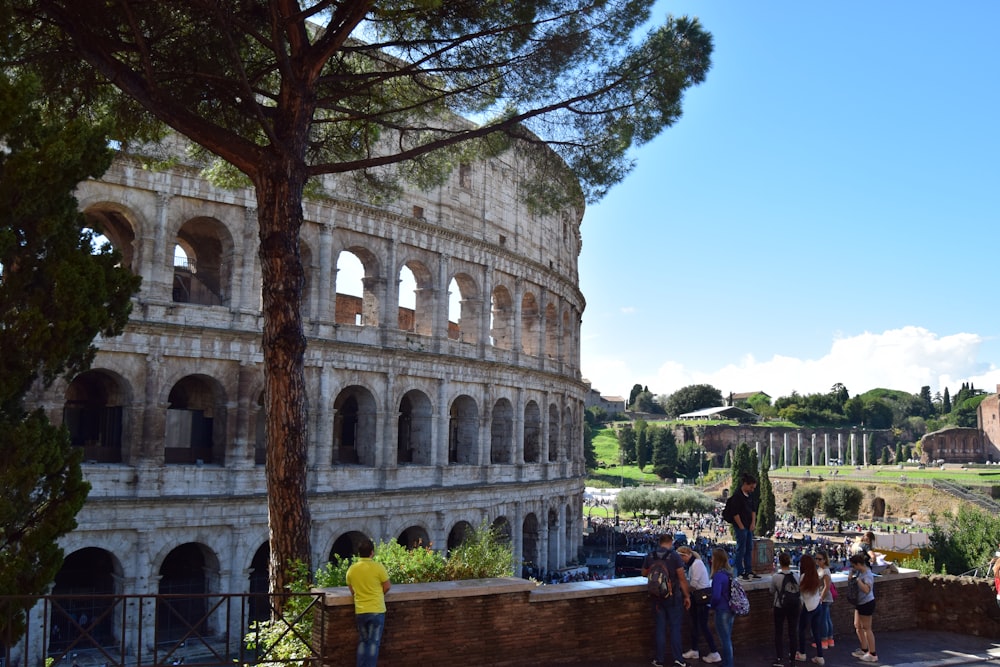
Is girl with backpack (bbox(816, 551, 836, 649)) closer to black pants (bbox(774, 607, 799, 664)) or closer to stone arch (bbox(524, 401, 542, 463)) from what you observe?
black pants (bbox(774, 607, 799, 664))

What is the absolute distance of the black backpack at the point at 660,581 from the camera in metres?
8.18

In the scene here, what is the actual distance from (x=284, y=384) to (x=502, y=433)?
54.2 feet

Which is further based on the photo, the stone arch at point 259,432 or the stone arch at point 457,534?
the stone arch at point 457,534

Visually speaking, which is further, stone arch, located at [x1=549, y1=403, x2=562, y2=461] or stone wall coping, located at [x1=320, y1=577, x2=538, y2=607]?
stone arch, located at [x1=549, y1=403, x2=562, y2=461]

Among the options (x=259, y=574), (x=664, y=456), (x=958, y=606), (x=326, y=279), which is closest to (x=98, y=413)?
(x=259, y=574)

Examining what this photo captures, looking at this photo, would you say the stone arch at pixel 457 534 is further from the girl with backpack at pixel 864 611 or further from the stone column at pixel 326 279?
the girl with backpack at pixel 864 611

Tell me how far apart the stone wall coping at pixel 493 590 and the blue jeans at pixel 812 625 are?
720 mm

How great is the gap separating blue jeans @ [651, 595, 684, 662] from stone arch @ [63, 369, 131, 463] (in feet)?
41.9

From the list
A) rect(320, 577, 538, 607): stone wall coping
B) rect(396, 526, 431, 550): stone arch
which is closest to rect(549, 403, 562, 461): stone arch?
rect(396, 526, 431, 550): stone arch

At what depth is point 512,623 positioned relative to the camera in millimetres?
7918

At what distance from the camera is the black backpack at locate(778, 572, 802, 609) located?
28.1ft

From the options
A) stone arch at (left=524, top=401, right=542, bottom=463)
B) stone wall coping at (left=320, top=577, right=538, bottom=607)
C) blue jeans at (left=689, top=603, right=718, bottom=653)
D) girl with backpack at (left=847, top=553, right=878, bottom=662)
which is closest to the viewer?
stone wall coping at (left=320, top=577, right=538, bottom=607)

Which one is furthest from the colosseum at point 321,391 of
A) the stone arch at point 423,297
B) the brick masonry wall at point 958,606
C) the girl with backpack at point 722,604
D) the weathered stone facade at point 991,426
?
the weathered stone facade at point 991,426

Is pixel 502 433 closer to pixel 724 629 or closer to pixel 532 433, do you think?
pixel 532 433
